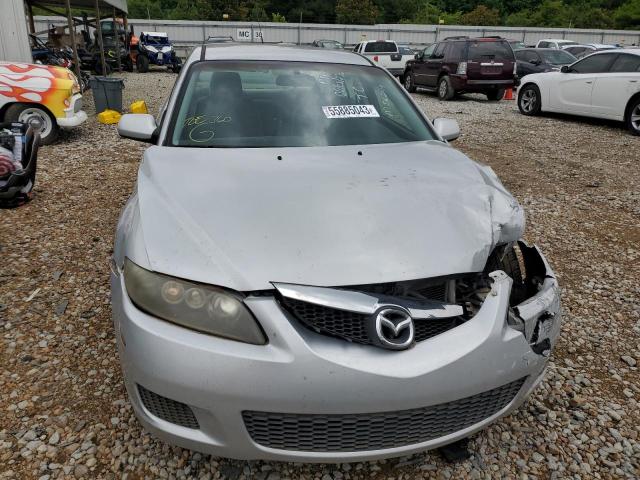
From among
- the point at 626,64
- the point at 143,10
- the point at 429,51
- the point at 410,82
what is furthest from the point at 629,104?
the point at 143,10

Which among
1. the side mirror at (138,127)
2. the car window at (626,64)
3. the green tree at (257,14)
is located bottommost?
the side mirror at (138,127)

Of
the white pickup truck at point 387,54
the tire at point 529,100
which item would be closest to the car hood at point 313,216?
the tire at point 529,100

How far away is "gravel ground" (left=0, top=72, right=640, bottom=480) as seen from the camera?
1.96m

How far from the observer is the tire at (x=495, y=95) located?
13.7 metres

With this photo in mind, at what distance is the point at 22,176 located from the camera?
445 centimetres

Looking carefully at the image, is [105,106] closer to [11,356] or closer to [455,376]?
[11,356]

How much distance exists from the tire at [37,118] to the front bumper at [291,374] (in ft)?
21.1

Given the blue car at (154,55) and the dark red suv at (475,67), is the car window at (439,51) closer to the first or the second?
the dark red suv at (475,67)

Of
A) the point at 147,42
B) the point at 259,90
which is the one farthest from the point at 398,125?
the point at 147,42

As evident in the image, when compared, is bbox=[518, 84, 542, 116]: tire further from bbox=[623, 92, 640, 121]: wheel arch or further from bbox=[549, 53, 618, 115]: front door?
bbox=[623, 92, 640, 121]: wheel arch

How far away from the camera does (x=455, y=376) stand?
1548 millimetres

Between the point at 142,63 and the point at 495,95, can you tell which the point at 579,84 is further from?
the point at 142,63

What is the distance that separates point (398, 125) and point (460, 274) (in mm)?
1528

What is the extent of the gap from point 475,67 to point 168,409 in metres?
13.2
